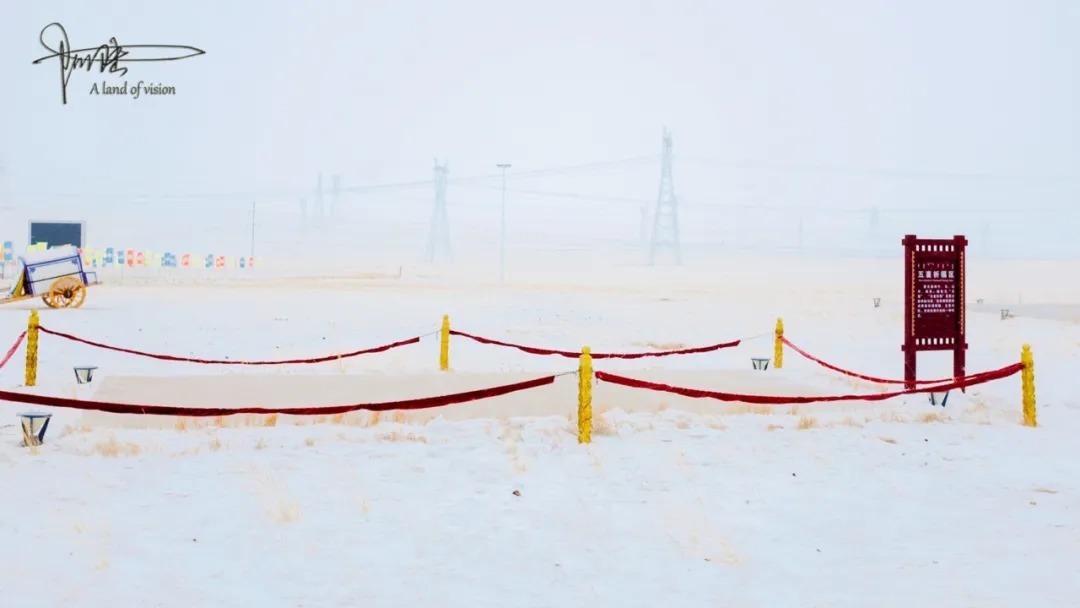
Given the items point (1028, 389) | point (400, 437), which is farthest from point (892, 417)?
point (400, 437)

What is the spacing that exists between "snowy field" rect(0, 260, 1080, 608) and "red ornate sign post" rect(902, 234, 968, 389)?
0.85 meters

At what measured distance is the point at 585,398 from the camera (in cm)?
993

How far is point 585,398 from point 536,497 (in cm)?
218

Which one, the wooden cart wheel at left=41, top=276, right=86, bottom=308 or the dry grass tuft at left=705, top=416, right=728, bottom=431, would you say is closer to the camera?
the dry grass tuft at left=705, top=416, right=728, bottom=431

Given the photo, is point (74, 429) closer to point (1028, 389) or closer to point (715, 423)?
point (715, 423)

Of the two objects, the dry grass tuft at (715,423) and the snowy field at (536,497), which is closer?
the snowy field at (536,497)

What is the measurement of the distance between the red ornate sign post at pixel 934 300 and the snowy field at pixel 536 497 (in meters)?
0.85

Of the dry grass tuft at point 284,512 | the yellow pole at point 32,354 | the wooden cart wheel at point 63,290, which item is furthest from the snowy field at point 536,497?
the wooden cart wheel at point 63,290

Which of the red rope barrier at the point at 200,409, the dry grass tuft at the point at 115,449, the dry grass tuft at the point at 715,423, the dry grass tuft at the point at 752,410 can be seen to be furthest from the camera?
the dry grass tuft at the point at 752,410

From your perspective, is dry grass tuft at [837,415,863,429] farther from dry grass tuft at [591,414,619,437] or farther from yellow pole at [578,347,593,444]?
yellow pole at [578,347,593,444]

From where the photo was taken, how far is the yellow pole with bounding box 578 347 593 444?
32.1 ft

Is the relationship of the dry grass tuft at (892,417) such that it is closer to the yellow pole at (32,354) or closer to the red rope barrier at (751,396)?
the red rope barrier at (751,396)

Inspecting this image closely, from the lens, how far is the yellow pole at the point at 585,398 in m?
9.79

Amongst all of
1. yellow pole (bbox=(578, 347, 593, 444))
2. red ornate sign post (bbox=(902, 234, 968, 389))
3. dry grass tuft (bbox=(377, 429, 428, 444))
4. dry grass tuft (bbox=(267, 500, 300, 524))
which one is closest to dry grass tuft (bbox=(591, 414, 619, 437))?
yellow pole (bbox=(578, 347, 593, 444))
